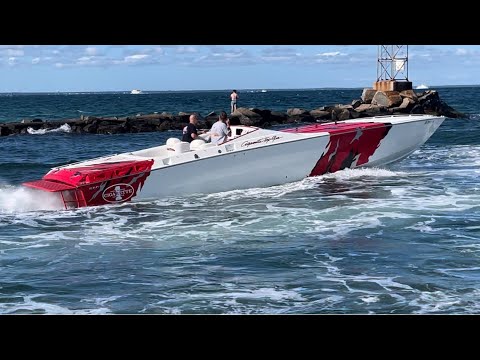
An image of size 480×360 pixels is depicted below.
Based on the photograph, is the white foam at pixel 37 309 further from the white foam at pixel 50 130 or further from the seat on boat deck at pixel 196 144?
the white foam at pixel 50 130

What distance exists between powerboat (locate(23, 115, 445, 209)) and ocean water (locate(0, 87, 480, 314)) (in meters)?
0.25

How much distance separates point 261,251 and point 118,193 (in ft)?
13.7

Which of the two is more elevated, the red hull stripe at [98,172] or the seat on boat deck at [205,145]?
the seat on boat deck at [205,145]

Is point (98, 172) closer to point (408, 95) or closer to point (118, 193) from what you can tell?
point (118, 193)

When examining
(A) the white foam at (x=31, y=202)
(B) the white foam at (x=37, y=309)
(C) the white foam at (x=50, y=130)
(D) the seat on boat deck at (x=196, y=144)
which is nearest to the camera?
(B) the white foam at (x=37, y=309)

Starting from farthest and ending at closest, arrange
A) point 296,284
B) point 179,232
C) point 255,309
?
point 179,232, point 296,284, point 255,309

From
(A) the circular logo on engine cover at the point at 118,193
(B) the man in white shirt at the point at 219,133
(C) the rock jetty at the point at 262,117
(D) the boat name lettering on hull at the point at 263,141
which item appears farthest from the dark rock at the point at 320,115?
(A) the circular logo on engine cover at the point at 118,193

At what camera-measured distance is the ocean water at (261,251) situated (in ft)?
20.7

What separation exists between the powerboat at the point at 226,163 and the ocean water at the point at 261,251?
0.81 ft

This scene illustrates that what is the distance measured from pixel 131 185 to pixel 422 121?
24.4ft

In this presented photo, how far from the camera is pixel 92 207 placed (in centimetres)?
1145

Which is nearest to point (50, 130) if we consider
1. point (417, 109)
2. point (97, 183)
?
point (417, 109)
